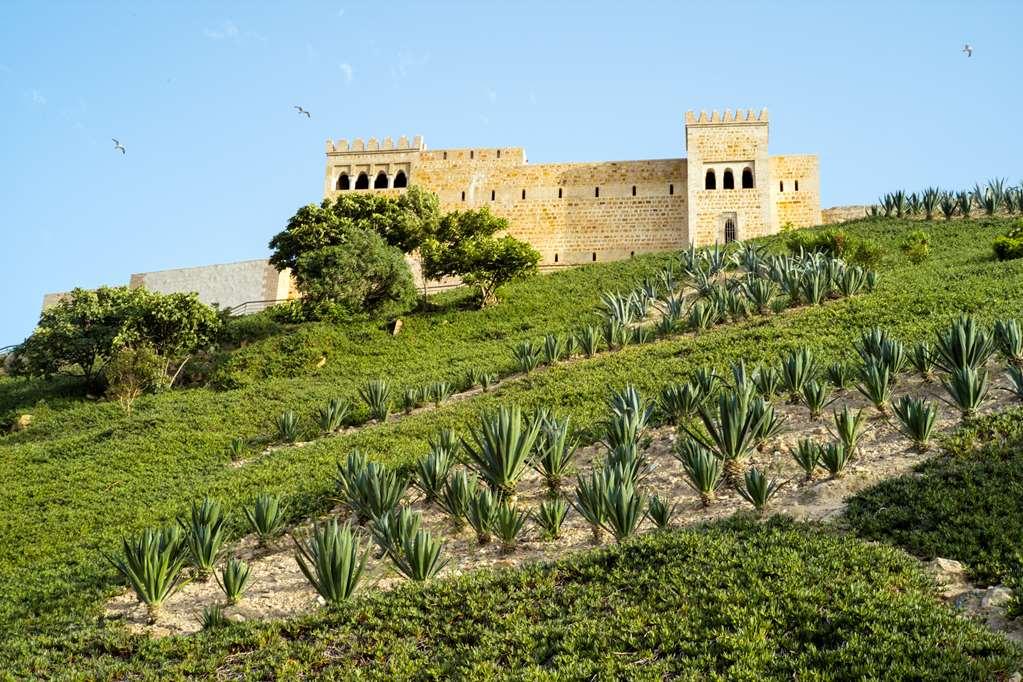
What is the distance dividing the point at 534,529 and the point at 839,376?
4326 mm

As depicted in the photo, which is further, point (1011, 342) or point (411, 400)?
point (411, 400)

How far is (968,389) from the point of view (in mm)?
9680

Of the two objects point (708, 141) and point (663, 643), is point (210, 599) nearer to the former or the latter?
point (663, 643)

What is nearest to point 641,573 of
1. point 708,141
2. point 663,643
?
point 663,643

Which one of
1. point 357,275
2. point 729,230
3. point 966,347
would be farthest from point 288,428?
point 729,230

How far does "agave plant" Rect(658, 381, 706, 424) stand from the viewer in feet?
37.1

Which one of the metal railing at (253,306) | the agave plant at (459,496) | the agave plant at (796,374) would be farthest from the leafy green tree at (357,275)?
the agave plant at (459,496)

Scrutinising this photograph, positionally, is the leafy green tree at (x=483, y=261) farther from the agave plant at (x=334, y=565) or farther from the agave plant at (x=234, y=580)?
the agave plant at (x=334, y=565)

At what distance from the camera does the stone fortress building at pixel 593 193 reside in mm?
36188

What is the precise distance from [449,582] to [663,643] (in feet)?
6.57

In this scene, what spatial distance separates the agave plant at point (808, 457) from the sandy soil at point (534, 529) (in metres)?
0.11

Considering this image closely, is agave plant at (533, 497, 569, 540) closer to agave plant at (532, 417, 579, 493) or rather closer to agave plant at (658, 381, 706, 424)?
agave plant at (532, 417, 579, 493)

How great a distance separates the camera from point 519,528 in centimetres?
870

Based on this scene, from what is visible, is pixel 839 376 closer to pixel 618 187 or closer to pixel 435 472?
pixel 435 472
